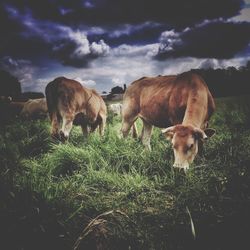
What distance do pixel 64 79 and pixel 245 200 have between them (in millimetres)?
5153

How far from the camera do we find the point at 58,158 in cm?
436

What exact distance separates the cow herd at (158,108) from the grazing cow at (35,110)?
267 inches

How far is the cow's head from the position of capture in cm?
365

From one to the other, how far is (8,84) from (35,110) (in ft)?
7.79

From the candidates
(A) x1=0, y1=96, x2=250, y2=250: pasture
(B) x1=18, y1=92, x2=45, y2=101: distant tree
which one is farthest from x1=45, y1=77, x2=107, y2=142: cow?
(B) x1=18, y1=92, x2=45, y2=101: distant tree

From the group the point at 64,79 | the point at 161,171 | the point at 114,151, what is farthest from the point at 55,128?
the point at 161,171

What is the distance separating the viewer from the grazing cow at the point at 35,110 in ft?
47.4

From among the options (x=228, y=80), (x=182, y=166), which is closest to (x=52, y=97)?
(x=182, y=166)

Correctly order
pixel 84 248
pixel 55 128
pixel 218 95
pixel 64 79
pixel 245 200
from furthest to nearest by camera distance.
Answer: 1. pixel 218 95
2. pixel 64 79
3. pixel 55 128
4. pixel 245 200
5. pixel 84 248

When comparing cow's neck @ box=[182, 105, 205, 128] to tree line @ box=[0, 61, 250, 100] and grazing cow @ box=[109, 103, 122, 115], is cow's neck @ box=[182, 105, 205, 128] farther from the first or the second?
grazing cow @ box=[109, 103, 122, 115]

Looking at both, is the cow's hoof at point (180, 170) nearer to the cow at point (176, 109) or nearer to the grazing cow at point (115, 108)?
the cow at point (176, 109)

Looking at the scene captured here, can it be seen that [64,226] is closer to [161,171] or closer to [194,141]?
[161,171]

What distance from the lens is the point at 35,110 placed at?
576 inches

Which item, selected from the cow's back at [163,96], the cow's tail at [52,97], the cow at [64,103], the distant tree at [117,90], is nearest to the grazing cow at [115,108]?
the distant tree at [117,90]
